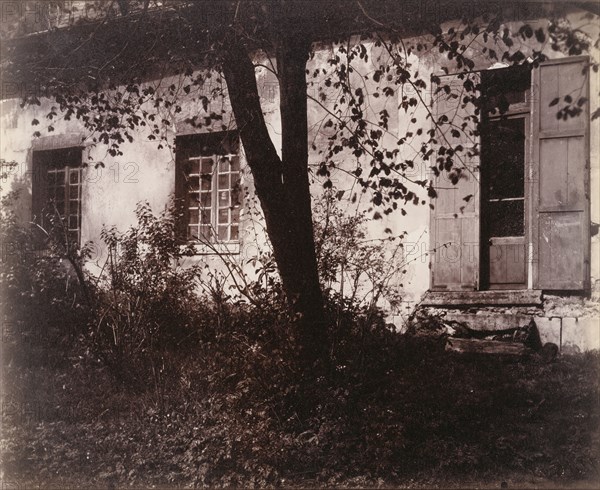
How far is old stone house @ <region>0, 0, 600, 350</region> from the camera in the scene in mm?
5680

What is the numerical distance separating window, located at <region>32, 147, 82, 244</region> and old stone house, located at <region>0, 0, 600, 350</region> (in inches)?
31.8

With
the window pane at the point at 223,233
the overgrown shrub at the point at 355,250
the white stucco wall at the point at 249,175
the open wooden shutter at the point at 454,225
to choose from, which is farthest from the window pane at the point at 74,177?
the open wooden shutter at the point at 454,225

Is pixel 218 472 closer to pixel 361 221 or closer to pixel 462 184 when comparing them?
pixel 361 221

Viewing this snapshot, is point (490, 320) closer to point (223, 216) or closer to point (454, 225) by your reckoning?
point (454, 225)

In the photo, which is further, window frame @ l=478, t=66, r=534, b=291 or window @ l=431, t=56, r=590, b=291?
window frame @ l=478, t=66, r=534, b=291

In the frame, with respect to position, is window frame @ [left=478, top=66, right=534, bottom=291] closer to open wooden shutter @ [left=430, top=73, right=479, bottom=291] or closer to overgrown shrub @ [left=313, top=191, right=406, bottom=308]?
open wooden shutter @ [left=430, top=73, right=479, bottom=291]

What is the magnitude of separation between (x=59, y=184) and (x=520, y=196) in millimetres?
6416

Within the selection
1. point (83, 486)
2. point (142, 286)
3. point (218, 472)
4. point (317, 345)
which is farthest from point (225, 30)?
point (83, 486)

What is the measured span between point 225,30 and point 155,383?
2.84 m

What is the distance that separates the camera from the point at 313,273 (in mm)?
4148

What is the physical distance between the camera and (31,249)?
23.5 ft

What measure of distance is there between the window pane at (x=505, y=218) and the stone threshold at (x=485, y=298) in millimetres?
673

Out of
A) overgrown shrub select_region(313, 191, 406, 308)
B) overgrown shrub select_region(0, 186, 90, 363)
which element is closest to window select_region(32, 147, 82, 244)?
overgrown shrub select_region(0, 186, 90, 363)

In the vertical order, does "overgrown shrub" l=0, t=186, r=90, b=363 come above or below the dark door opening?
below
